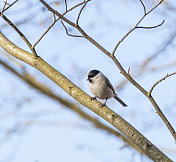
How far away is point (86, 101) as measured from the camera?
3.12 metres

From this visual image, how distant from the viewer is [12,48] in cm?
332

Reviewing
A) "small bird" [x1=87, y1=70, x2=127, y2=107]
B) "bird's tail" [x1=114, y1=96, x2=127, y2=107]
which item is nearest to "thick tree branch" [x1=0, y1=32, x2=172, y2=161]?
"small bird" [x1=87, y1=70, x2=127, y2=107]

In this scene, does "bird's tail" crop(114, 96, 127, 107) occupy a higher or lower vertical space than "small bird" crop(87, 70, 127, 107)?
higher

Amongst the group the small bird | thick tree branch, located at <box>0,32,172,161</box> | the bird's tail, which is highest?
the bird's tail

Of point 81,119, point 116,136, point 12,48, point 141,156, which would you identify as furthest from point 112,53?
point 81,119

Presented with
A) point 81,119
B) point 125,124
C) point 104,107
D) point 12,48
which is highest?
point 81,119

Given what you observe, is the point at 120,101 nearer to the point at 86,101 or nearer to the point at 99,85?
the point at 99,85

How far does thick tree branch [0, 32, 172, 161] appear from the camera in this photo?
2.74 m

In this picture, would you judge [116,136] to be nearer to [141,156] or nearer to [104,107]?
[141,156]

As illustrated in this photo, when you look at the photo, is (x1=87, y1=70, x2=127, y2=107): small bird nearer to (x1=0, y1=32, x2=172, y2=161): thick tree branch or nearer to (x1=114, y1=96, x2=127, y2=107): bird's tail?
(x1=114, y1=96, x2=127, y2=107): bird's tail

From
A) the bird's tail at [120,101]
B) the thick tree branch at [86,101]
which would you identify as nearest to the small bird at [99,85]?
the bird's tail at [120,101]

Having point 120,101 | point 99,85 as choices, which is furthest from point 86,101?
point 120,101

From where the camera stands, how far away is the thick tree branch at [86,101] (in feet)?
9.00

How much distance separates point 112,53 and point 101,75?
6.75 feet
